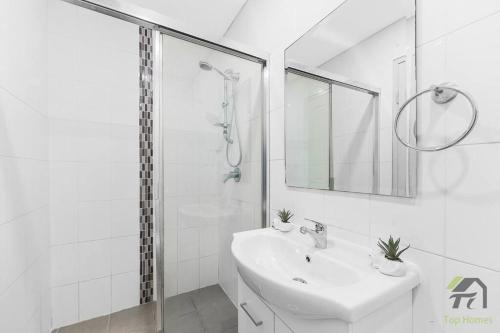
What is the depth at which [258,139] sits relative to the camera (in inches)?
59.6

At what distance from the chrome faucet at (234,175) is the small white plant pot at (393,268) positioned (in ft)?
3.12

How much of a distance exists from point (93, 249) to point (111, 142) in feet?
2.95

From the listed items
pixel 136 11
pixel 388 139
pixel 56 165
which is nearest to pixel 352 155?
pixel 388 139

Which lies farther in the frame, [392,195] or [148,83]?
[148,83]

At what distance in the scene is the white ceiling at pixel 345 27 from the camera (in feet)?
2.63

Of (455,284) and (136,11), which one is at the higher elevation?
(136,11)

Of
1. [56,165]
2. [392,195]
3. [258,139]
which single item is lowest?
[392,195]

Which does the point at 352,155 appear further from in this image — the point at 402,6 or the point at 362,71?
the point at 402,6

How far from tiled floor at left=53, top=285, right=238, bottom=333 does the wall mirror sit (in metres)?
0.94

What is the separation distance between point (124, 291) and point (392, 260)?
211cm

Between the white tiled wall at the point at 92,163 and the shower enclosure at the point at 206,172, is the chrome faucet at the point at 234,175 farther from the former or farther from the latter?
the white tiled wall at the point at 92,163

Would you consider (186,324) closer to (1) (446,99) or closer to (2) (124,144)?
(2) (124,144)

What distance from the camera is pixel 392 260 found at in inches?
27.8

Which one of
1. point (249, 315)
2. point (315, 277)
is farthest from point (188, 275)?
point (315, 277)
